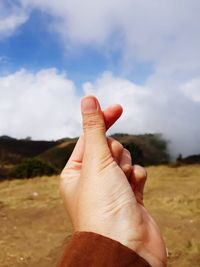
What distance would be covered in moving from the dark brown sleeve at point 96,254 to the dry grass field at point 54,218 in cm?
634

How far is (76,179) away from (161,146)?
90.6ft

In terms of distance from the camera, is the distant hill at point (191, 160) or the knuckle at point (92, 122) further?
the distant hill at point (191, 160)

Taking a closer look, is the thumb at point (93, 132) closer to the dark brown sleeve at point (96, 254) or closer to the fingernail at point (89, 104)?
the fingernail at point (89, 104)

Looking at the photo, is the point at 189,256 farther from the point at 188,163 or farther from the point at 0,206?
the point at 188,163

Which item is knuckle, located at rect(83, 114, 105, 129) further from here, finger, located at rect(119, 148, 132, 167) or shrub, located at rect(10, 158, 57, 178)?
shrub, located at rect(10, 158, 57, 178)

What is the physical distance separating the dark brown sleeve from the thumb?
0.41m

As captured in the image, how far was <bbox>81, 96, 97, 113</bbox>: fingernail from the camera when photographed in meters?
1.93

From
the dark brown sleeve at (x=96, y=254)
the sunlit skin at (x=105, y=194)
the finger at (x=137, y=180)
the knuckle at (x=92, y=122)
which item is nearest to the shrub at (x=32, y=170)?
the finger at (x=137, y=180)

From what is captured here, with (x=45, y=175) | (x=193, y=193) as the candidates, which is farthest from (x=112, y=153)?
(x=45, y=175)

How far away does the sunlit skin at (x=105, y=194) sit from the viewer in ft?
5.63

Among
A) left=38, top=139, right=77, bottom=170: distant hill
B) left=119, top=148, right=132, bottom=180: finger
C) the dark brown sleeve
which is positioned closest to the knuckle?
left=119, top=148, right=132, bottom=180: finger

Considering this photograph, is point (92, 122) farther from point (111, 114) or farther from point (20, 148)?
point (20, 148)

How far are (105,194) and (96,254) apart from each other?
15.6 inches

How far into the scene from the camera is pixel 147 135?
32219 millimetres
